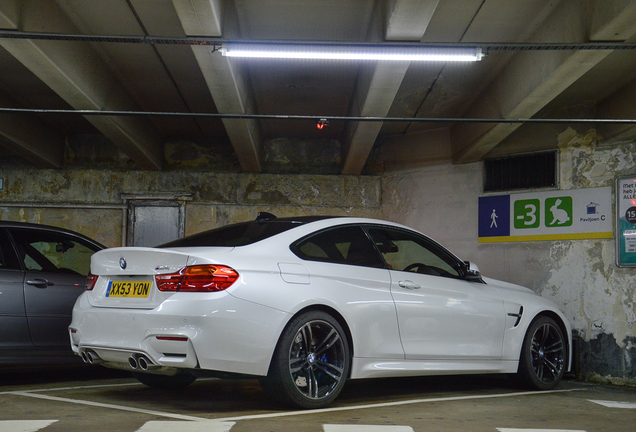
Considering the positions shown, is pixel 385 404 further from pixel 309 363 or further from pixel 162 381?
pixel 162 381

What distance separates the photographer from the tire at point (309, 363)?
13.8ft

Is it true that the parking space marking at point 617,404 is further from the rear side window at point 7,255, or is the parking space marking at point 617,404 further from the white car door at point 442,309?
the rear side window at point 7,255

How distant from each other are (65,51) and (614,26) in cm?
534

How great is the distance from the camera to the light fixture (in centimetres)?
577

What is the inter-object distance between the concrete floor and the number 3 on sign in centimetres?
317

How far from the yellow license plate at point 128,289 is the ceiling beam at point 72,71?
281 cm

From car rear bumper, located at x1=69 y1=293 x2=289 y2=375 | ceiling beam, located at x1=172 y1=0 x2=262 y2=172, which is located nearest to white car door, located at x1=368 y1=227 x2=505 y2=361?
car rear bumper, located at x1=69 y1=293 x2=289 y2=375

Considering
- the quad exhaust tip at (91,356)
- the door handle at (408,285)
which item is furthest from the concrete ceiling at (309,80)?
the quad exhaust tip at (91,356)

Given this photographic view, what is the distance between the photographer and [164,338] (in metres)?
3.99

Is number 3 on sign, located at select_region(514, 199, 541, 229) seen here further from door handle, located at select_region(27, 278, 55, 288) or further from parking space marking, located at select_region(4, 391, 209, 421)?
parking space marking, located at select_region(4, 391, 209, 421)

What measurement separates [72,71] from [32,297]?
268 cm

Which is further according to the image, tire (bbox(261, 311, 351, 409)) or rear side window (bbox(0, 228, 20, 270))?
rear side window (bbox(0, 228, 20, 270))

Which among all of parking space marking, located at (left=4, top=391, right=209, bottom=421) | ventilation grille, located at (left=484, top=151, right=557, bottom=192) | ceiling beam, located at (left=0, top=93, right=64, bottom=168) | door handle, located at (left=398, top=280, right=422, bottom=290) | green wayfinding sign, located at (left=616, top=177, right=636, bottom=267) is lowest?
parking space marking, located at (left=4, top=391, right=209, bottom=421)

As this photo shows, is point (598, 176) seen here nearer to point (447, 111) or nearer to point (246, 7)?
point (447, 111)
